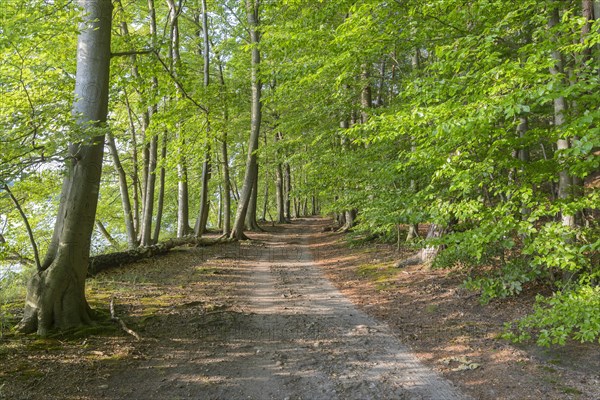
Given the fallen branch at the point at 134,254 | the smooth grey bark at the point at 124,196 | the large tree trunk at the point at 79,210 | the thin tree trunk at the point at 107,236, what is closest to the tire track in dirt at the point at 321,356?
the large tree trunk at the point at 79,210

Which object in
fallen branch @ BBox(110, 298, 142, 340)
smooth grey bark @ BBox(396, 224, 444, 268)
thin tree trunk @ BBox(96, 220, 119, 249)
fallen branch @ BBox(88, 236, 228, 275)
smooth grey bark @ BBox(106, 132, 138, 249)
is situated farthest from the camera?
thin tree trunk @ BBox(96, 220, 119, 249)

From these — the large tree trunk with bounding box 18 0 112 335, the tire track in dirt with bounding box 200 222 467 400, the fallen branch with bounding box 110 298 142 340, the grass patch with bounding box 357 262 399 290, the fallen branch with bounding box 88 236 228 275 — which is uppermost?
the large tree trunk with bounding box 18 0 112 335

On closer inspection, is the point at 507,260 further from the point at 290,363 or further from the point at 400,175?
the point at 290,363

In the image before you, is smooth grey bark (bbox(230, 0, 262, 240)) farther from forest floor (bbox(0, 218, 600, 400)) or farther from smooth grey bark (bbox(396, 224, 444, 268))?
smooth grey bark (bbox(396, 224, 444, 268))

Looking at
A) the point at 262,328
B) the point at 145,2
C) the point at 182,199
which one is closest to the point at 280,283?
the point at 262,328

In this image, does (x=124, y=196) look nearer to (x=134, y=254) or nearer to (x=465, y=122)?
(x=134, y=254)

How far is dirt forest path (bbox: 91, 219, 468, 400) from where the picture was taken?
13.7 ft

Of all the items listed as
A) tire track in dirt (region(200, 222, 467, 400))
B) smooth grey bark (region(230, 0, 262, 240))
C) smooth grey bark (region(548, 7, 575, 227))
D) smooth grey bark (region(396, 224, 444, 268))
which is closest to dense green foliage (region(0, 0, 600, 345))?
smooth grey bark (region(548, 7, 575, 227))

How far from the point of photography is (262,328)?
6.17 metres

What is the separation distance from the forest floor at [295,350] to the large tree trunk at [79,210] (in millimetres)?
379

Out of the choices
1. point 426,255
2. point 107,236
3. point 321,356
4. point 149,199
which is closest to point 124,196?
point 149,199

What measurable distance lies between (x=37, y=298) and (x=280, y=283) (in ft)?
17.8

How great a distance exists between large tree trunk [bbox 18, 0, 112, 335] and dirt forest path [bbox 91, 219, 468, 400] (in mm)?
1244

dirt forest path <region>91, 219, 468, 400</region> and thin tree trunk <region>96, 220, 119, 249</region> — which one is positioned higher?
thin tree trunk <region>96, 220, 119, 249</region>
